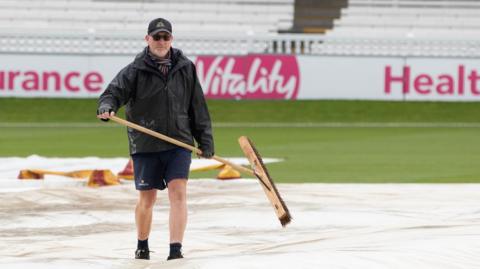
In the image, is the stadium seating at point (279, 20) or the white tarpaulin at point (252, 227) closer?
the white tarpaulin at point (252, 227)

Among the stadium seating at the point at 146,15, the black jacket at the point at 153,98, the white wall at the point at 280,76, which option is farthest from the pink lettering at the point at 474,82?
the black jacket at the point at 153,98

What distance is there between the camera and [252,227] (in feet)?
36.7

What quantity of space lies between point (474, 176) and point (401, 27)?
23.6m

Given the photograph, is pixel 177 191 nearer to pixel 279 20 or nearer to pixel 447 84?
pixel 447 84

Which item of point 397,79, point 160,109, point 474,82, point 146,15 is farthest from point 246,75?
point 160,109

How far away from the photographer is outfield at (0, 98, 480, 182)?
18.1 meters

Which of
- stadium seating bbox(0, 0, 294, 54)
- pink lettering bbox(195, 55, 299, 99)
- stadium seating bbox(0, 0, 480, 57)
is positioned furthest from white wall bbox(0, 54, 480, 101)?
stadium seating bbox(0, 0, 294, 54)

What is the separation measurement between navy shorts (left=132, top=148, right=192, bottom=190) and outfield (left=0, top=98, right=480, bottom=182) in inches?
277

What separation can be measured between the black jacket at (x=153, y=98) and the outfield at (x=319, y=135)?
7.13 meters

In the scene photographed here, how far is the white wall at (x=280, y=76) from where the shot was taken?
99.9 ft

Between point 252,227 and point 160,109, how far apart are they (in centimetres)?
236

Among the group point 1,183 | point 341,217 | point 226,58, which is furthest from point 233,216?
point 226,58

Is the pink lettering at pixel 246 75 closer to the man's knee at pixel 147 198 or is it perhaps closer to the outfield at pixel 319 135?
the outfield at pixel 319 135

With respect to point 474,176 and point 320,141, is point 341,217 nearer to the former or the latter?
point 474,176
